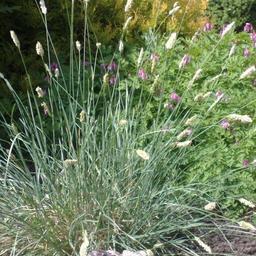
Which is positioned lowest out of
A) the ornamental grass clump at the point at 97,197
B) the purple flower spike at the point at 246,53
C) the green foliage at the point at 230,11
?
the green foliage at the point at 230,11

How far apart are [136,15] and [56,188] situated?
290 centimetres

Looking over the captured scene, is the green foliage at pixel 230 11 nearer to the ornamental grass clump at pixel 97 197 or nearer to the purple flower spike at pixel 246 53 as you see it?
the purple flower spike at pixel 246 53

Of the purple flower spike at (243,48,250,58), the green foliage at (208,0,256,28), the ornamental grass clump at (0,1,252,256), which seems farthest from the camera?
the green foliage at (208,0,256,28)

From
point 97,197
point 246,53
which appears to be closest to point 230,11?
point 246,53

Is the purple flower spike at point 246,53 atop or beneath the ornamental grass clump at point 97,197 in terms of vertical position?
atop

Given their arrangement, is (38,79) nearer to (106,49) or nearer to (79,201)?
(106,49)

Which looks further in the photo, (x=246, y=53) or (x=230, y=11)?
(x=230, y=11)

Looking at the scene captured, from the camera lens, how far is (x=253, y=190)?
11.5 feet

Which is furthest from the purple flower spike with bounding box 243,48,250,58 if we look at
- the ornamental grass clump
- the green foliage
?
the green foliage

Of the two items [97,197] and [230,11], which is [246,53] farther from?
[230,11]

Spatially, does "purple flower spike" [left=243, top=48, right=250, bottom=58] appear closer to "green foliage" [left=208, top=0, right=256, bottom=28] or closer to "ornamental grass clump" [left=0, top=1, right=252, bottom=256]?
"ornamental grass clump" [left=0, top=1, right=252, bottom=256]

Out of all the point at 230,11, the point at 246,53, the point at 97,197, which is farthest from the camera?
the point at 230,11

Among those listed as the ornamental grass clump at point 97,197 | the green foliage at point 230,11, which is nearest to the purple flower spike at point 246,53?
the ornamental grass clump at point 97,197

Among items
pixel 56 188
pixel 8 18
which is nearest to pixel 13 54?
pixel 8 18
